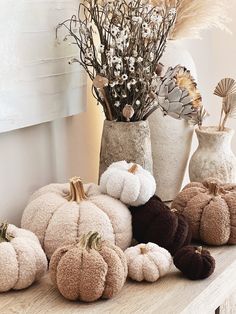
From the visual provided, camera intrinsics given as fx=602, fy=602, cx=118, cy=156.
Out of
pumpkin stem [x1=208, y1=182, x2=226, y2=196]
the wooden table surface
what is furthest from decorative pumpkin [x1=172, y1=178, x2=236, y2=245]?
the wooden table surface

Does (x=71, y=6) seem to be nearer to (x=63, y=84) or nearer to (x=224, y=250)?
(x=63, y=84)

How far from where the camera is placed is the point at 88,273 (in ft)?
3.31

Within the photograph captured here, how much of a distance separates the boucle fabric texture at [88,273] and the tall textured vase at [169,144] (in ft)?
1.91

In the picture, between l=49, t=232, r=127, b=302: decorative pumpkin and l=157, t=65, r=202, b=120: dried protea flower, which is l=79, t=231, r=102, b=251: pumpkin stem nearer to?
l=49, t=232, r=127, b=302: decorative pumpkin

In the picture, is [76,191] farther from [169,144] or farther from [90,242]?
[169,144]

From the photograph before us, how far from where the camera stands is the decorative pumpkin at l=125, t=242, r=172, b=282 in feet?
3.64

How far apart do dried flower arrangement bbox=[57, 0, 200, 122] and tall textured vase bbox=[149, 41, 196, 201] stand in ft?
0.56

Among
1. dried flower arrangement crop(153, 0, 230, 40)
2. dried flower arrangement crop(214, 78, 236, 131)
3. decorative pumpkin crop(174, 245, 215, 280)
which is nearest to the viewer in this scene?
decorative pumpkin crop(174, 245, 215, 280)

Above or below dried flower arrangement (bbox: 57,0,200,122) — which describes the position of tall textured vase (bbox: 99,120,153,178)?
below

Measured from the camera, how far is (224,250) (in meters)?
1.29

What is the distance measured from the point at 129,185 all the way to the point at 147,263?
174 millimetres

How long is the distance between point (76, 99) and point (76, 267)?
60 cm

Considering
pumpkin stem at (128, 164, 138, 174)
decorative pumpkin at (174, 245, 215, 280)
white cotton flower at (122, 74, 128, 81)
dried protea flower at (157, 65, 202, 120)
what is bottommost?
decorative pumpkin at (174, 245, 215, 280)

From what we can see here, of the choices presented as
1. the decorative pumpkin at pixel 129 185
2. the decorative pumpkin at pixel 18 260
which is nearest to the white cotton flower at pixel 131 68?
the decorative pumpkin at pixel 129 185
